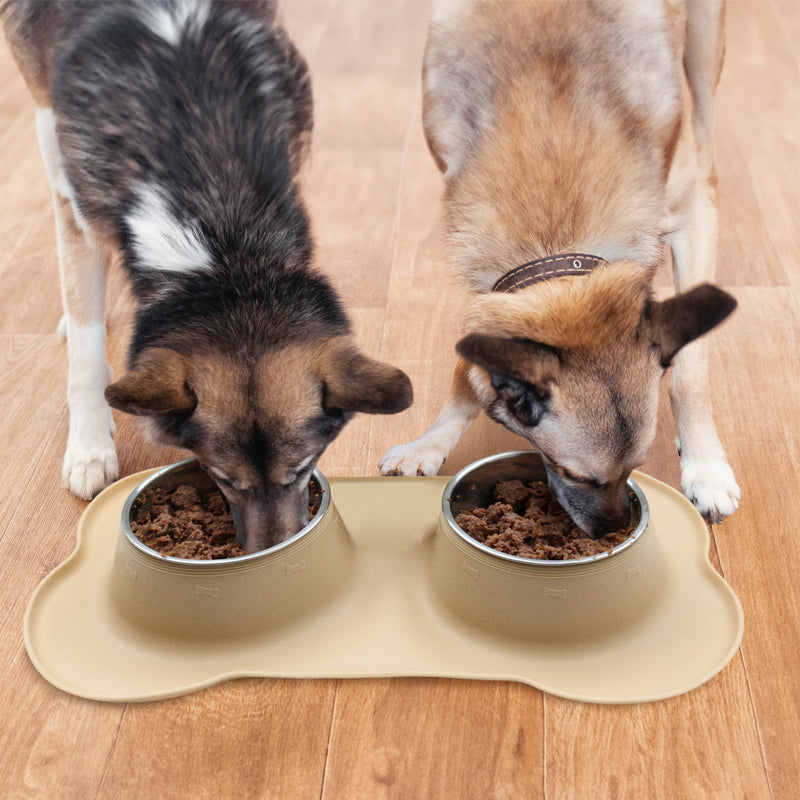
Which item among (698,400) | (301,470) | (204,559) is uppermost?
(301,470)

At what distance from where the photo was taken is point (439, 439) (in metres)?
3.07

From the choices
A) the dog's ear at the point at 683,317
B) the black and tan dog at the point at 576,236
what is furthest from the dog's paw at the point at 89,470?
the dog's ear at the point at 683,317

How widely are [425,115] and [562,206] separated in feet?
2.55

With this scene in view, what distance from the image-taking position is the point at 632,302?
7.65 feet

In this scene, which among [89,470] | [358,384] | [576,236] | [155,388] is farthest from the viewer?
[89,470]

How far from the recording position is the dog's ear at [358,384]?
226cm

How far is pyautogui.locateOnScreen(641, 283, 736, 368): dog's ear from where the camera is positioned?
222 centimetres

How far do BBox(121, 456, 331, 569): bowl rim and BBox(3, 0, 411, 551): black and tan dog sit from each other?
59 millimetres

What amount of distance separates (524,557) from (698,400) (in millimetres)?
1057

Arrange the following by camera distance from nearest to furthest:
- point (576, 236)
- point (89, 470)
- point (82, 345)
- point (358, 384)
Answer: point (358, 384) → point (576, 236) → point (89, 470) → point (82, 345)

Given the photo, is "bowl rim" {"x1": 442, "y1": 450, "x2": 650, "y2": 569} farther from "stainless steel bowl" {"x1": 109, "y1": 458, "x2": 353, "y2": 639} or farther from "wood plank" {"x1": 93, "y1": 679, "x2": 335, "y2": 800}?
"wood plank" {"x1": 93, "y1": 679, "x2": 335, "y2": 800}

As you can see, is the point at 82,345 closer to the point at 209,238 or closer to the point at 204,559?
the point at 209,238

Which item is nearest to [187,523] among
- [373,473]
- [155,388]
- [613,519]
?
[155,388]

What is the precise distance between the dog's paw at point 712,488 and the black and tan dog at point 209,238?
1098 mm
